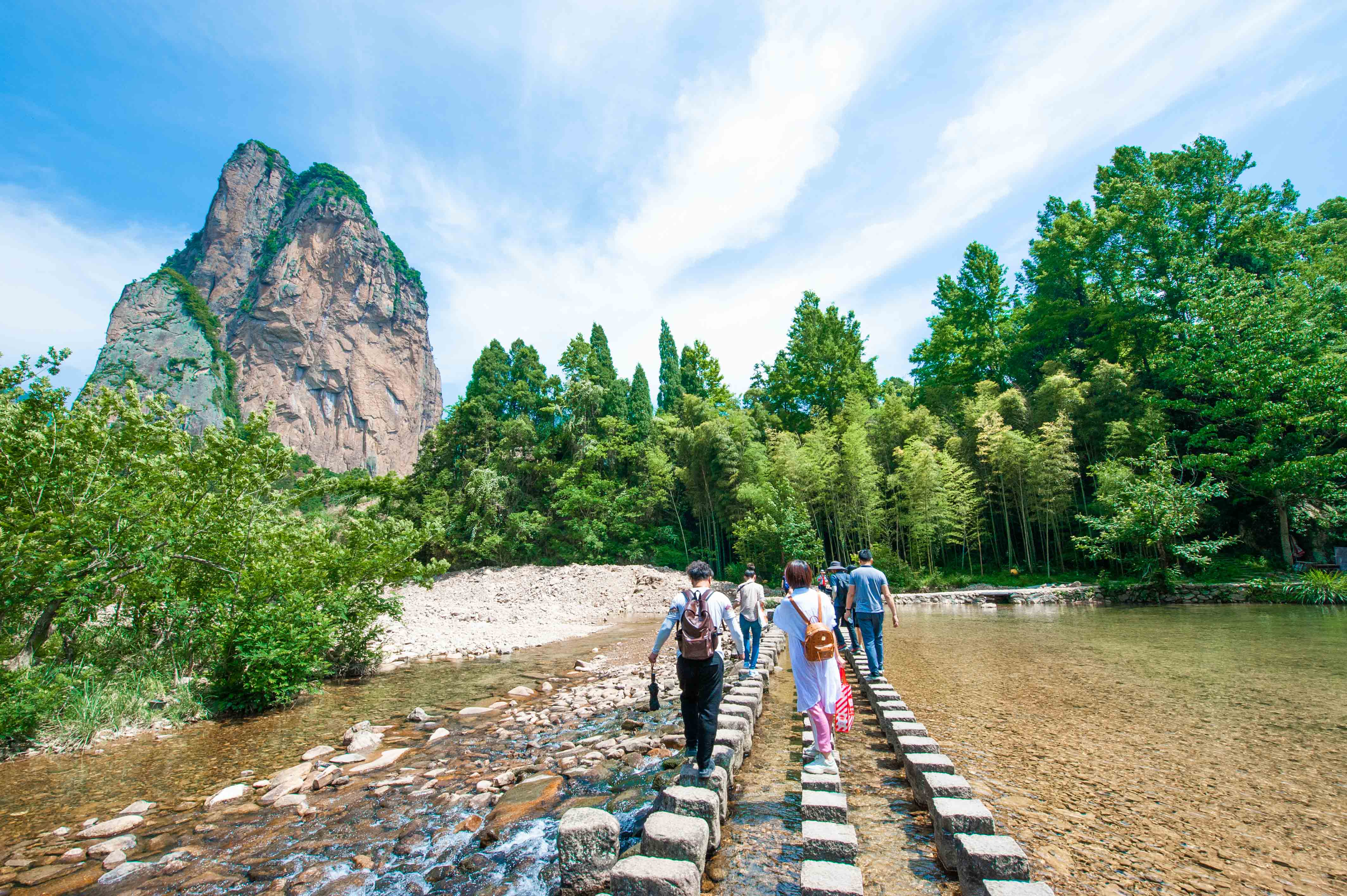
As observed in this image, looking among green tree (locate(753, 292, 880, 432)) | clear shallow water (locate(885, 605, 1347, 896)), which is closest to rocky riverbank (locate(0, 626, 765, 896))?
clear shallow water (locate(885, 605, 1347, 896))

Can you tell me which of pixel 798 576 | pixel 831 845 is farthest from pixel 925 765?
pixel 798 576

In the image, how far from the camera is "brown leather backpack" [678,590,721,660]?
3.27m

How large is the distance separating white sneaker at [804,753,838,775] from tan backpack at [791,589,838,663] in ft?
1.79

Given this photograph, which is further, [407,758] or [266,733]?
[266,733]

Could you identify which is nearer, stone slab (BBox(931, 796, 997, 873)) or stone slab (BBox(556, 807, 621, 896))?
stone slab (BBox(931, 796, 997, 873))

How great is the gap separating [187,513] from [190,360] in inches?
2631

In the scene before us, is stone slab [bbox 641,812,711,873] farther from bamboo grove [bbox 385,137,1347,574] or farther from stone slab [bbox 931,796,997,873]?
bamboo grove [bbox 385,137,1347,574]

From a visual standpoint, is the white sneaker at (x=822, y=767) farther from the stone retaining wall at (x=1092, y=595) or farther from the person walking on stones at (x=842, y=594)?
the stone retaining wall at (x=1092, y=595)

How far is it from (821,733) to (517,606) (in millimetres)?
16949

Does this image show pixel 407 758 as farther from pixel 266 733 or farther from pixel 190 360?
pixel 190 360

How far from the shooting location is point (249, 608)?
256 inches

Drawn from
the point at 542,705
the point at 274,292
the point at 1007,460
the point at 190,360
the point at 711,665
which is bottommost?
the point at 542,705

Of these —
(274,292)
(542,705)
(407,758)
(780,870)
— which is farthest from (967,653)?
(274,292)

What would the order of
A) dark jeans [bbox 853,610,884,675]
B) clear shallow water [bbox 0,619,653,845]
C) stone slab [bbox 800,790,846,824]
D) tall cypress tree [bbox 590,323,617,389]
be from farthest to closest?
tall cypress tree [bbox 590,323,617,389]
dark jeans [bbox 853,610,884,675]
clear shallow water [bbox 0,619,653,845]
stone slab [bbox 800,790,846,824]
